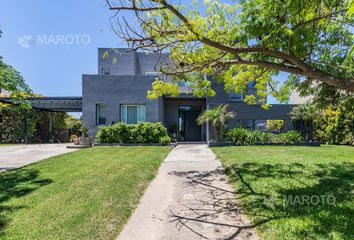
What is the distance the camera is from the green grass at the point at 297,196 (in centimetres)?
425

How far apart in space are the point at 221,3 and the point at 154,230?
6889 millimetres

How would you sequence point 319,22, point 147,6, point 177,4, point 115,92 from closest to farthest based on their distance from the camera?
point 147,6, point 177,4, point 319,22, point 115,92

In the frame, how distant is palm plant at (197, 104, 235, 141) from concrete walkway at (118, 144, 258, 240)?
31.1ft

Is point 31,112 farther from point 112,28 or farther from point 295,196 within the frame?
point 295,196

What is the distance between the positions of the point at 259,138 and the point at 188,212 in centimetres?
1380

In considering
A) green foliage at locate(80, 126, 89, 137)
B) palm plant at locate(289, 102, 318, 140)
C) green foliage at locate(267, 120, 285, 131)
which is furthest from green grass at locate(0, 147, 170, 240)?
green foliage at locate(267, 120, 285, 131)

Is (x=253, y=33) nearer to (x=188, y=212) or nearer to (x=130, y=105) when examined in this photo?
(x=188, y=212)

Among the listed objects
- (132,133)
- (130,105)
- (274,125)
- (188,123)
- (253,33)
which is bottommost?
(132,133)

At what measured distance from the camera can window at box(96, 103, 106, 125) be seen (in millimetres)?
20656

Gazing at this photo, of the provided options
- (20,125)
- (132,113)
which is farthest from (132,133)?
(20,125)

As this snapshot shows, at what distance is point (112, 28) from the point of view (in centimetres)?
622

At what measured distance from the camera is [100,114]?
20812 mm

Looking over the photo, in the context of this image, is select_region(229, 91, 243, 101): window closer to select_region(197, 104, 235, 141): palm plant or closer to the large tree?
select_region(197, 104, 235, 141): palm plant

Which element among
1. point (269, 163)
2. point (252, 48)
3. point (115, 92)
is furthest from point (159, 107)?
point (252, 48)
